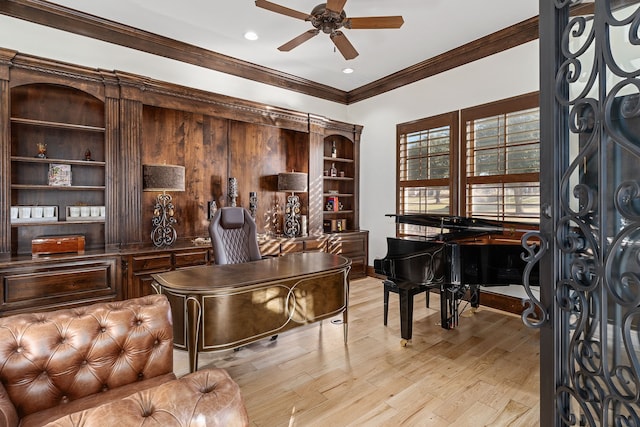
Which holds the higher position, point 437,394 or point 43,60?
point 43,60

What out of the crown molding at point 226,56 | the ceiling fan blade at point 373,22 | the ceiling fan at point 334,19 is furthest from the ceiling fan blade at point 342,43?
the crown molding at point 226,56

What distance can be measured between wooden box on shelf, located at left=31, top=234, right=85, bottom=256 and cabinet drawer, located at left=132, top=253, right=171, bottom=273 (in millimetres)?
520

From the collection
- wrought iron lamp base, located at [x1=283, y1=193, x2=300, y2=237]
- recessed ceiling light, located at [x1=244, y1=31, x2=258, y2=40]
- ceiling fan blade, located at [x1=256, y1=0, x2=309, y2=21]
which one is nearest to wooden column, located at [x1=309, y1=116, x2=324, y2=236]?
wrought iron lamp base, located at [x1=283, y1=193, x2=300, y2=237]

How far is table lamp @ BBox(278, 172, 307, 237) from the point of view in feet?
15.8

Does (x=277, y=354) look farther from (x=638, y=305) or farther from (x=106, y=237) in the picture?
(x=638, y=305)

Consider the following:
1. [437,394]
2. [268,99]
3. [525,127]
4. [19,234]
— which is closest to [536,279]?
[437,394]

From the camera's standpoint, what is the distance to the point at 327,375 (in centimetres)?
249

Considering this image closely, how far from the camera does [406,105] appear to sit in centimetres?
505

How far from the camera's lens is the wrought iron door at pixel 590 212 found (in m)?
0.92

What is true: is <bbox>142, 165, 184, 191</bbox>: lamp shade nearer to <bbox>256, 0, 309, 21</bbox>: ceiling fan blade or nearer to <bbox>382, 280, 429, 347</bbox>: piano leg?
<bbox>256, 0, 309, 21</bbox>: ceiling fan blade

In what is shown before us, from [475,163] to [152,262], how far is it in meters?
4.13

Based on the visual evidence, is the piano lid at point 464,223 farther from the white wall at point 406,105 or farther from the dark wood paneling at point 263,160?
the dark wood paneling at point 263,160

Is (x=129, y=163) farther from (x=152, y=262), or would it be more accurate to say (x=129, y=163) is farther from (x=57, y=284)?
(x=57, y=284)

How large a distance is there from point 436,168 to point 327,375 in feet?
10.9
